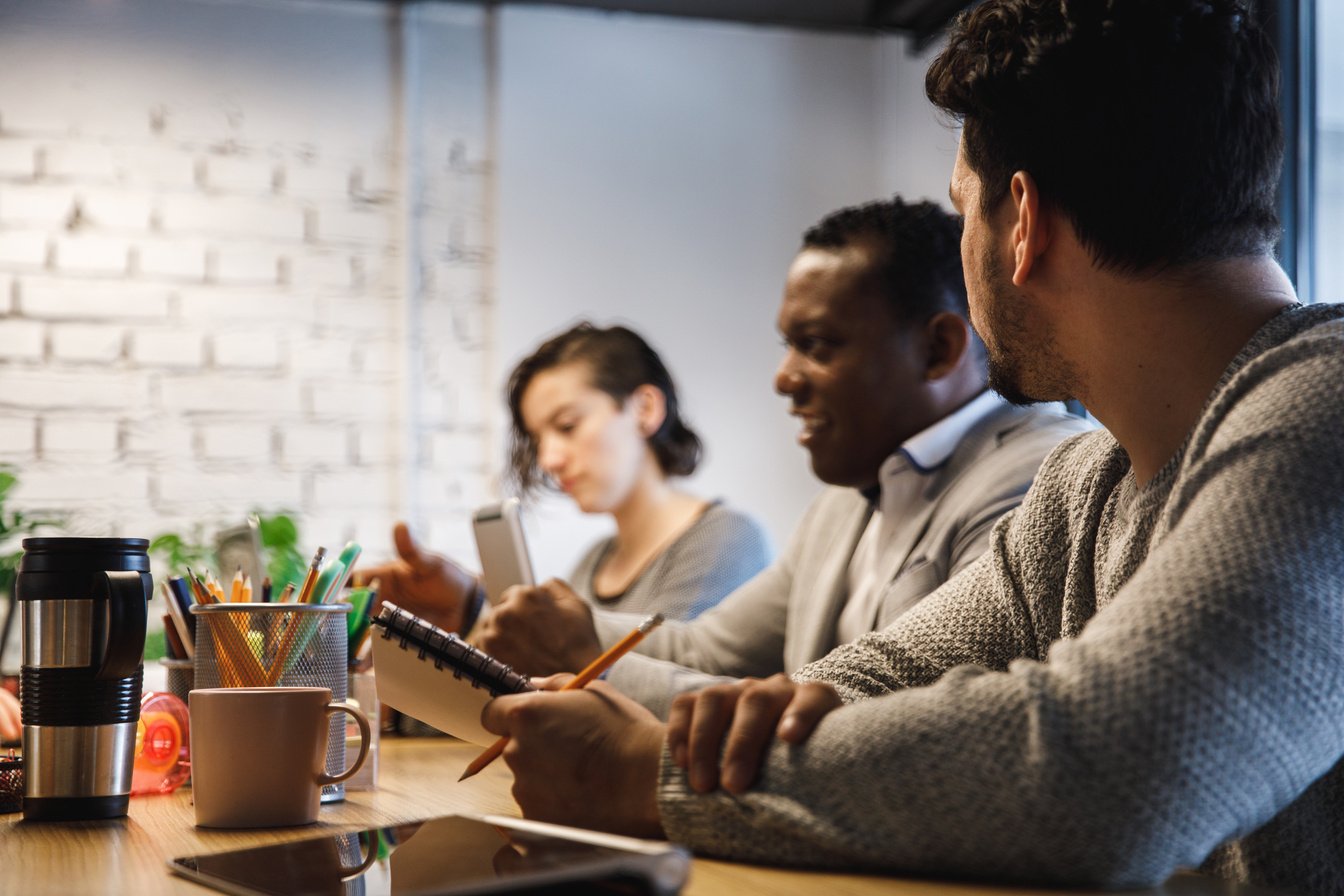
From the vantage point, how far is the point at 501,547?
1.67m

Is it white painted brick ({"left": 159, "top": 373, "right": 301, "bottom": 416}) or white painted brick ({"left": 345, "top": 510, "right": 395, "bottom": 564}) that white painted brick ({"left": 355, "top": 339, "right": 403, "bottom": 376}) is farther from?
white painted brick ({"left": 345, "top": 510, "right": 395, "bottom": 564})

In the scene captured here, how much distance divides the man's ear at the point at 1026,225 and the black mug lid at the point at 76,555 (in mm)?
694

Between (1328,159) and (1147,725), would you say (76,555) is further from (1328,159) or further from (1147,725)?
(1328,159)

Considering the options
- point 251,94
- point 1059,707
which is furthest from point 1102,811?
point 251,94

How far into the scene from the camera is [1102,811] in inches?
23.6

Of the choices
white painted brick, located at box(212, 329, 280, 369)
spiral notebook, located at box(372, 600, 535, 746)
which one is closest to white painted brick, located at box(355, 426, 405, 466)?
white painted brick, located at box(212, 329, 280, 369)

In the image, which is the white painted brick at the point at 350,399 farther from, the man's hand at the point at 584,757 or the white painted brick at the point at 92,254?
the man's hand at the point at 584,757

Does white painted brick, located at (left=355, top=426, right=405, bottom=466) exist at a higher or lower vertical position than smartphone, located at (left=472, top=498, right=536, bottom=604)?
higher

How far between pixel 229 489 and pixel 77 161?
2.57 ft

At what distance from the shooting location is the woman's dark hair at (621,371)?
8.38 ft

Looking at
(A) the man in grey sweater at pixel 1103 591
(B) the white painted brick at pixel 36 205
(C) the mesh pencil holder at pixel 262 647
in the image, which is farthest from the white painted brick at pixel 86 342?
(A) the man in grey sweater at pixel 1103 591

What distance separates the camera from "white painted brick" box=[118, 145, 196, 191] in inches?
112

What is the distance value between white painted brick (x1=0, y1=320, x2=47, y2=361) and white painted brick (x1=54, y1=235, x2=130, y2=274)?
14 centimetres

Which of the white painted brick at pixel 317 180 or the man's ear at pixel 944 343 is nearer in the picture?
the man's ear at pixel 944 343
